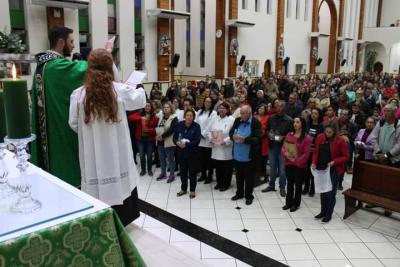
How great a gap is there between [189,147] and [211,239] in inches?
77.8

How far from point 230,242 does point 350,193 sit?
2167 millimetres

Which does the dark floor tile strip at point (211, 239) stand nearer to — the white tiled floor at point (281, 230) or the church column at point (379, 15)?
the white tiled floor at point (281, 230)

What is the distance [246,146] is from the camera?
6.31m

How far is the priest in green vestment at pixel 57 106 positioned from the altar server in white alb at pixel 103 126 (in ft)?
0.61

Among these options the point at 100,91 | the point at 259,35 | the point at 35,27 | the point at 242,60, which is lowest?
the point at 100,91

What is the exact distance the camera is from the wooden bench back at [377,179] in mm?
5582

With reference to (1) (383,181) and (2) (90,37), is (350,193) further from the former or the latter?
(2) (90,37)

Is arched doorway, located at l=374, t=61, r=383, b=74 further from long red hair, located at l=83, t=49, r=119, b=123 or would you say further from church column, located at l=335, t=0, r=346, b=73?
long red hair, located at l=83, t=49, r=119, b=123

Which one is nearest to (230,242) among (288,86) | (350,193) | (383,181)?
(350,193)

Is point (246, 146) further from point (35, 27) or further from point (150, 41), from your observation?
point (150, 41)

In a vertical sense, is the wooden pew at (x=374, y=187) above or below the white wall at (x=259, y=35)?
below

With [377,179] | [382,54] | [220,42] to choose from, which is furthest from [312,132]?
[382,54]

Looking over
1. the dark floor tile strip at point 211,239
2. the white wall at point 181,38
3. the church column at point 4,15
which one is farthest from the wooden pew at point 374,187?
the white wall at point 181,38

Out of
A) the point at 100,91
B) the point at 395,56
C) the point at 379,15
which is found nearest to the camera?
the point at 100,91
